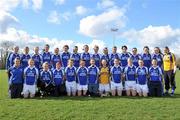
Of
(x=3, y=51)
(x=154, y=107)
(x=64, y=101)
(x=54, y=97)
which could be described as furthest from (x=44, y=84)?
(x=3, y=51)

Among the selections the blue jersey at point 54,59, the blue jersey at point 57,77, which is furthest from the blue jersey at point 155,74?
the blue jersey at point 54,59

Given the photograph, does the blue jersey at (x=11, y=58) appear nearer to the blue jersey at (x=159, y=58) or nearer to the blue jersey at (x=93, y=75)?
the blue jersey at (x=93, y=75)

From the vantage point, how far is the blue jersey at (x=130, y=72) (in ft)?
47.4

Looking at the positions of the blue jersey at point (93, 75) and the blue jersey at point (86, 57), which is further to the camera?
the blue jersey at point (86, 57)

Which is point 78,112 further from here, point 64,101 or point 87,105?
point 64,101

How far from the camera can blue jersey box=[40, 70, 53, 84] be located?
13.9 meters

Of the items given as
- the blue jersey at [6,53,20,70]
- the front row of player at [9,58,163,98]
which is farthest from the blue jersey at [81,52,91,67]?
the blue jersey at [6,53,20,70]

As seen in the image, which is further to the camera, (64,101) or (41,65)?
(41,65)

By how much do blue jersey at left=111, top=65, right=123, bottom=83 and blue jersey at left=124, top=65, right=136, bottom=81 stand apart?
23cm

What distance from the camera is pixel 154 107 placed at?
36.1 feet

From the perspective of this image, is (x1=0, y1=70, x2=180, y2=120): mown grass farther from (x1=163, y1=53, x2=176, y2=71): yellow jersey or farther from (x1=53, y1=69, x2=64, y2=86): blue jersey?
(x1=163, y1=53, x2=176, y2=71): yellow jersey

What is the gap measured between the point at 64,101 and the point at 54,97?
1.41m

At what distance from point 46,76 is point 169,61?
5185 millimetres

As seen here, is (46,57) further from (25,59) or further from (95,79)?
(95,79)
